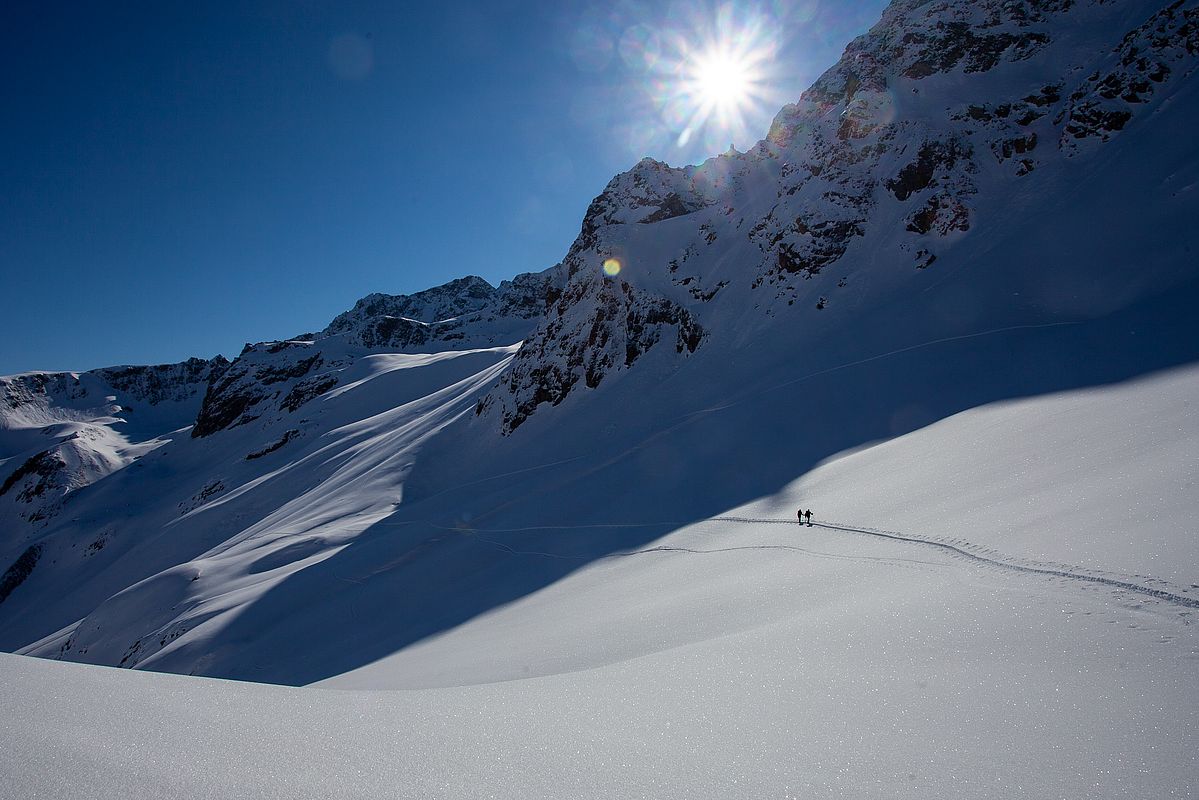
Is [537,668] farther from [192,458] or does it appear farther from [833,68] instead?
[192,458]

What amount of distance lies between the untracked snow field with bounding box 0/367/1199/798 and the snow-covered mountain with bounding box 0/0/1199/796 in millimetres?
92

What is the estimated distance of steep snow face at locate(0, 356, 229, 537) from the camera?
3445 inches

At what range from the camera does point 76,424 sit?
442 ft

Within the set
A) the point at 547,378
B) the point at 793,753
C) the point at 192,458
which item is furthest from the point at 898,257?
the point at 192,458

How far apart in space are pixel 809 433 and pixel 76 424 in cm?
17500

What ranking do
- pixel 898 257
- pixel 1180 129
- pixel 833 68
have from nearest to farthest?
pixel 1180 129 < pixel 898 257 < pixel 833 68

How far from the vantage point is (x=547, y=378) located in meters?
46.0

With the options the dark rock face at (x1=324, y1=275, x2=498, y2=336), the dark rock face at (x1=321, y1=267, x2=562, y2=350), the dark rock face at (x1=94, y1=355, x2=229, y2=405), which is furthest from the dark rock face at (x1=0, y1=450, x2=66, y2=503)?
the dark rock face at (x1=324, y1=275, x2=498, y2=336)

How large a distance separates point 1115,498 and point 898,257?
98.6 ft

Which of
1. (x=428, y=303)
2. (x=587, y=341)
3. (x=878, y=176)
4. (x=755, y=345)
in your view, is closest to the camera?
(x=755, y=345)

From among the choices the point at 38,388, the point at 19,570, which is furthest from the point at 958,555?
the point at 38,388

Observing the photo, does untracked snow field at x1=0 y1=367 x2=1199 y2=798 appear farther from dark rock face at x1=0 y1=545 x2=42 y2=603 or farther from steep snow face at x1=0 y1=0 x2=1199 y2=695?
dark rock face at x1=0 y1=545 x2=42 y2=603

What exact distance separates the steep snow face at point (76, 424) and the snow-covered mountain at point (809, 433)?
28.0 metres

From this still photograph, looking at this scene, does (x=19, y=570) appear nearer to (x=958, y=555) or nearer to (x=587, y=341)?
(x=587, y=341)
